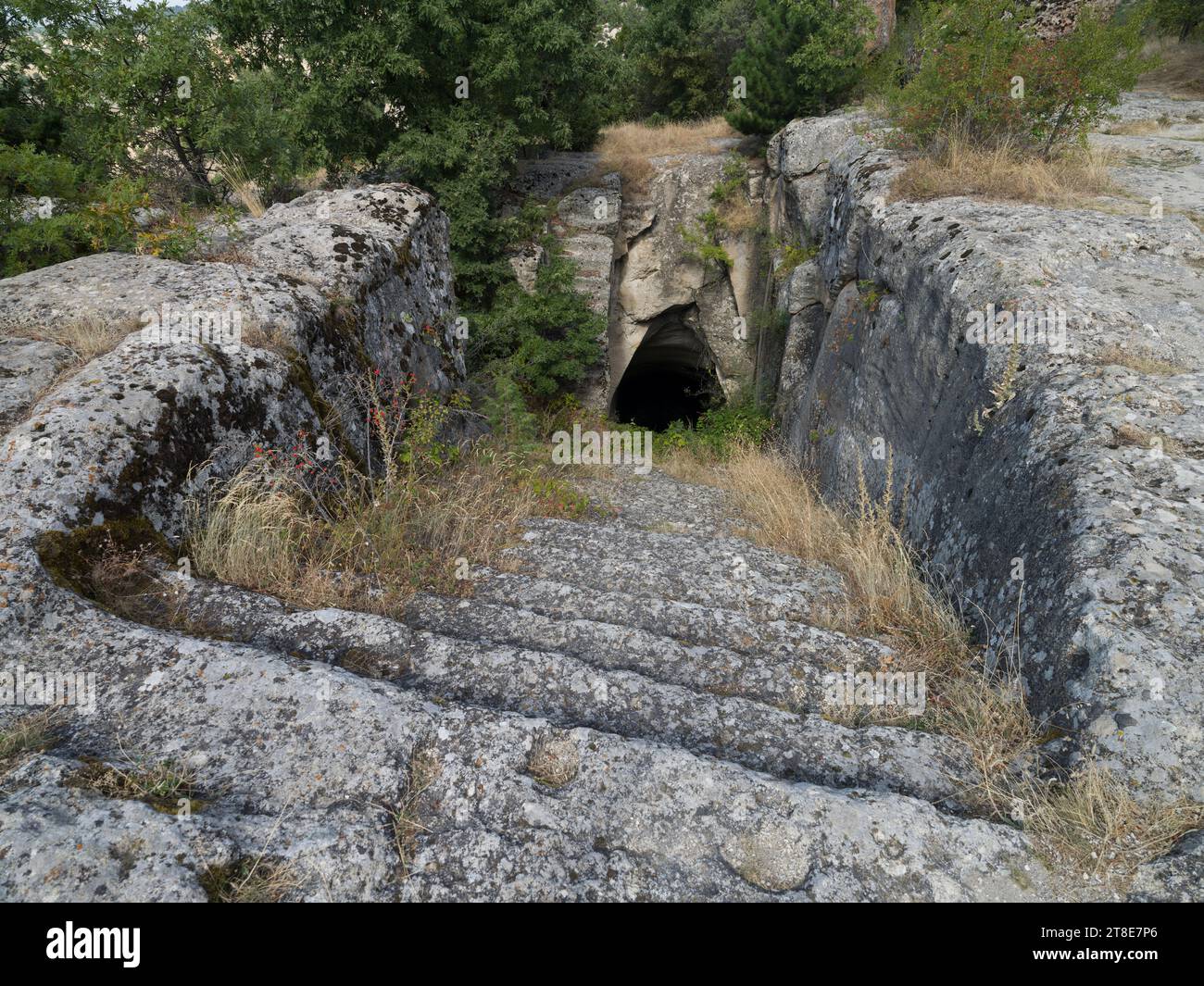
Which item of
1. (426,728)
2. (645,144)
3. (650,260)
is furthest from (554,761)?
(645,144)

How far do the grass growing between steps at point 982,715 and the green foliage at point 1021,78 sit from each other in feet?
16.3

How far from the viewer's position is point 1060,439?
348 centimetres

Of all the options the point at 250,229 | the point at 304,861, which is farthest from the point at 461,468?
the point at 304,861

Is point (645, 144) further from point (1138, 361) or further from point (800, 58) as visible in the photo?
point (1138, 361)

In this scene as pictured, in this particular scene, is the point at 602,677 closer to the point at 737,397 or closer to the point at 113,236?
the point at 113,236

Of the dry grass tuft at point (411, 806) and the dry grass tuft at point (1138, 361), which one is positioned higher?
the dry grass tuft at point (1138, 361)

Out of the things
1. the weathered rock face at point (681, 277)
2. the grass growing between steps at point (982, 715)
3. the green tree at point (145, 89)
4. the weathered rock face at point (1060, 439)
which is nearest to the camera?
the grass growing between steps at point (982, 715)

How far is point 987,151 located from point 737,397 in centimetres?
769

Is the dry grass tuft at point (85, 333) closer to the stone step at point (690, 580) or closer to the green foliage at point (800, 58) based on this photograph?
the stone step at point (690, 580)

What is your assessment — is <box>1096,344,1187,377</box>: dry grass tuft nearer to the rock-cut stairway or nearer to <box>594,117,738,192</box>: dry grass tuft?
the rock-cut stairway

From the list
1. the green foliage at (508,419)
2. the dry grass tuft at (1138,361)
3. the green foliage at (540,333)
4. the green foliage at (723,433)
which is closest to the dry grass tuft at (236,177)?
the green foliage at (540,333)

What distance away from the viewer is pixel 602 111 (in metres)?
14.4

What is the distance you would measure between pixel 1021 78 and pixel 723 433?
7.11 metres

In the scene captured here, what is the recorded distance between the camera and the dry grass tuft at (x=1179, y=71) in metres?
11.9
